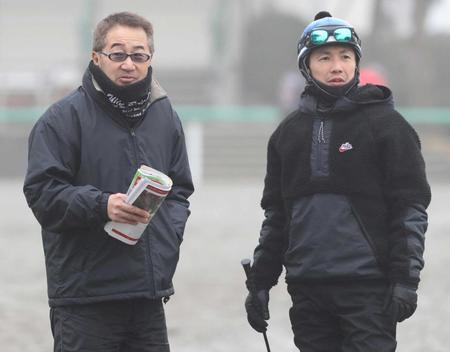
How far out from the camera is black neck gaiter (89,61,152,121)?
180 inches

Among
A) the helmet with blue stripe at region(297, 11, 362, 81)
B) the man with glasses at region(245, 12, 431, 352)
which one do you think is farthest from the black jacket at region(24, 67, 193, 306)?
the helmet with blue stripe at region(297, 11, 362, 81)

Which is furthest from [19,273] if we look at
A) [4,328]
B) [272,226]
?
[272,226]

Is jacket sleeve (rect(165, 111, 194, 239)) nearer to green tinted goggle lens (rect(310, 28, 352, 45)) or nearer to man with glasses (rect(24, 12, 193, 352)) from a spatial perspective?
man with glasses (rect(24, 12, 193, 352))

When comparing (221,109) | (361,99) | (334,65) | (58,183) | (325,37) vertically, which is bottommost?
(221,109)

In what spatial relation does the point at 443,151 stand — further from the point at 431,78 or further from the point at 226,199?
the point at 226,199

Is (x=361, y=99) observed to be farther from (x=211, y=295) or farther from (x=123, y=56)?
(x=211, y=295)

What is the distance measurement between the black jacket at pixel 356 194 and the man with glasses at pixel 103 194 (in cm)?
49

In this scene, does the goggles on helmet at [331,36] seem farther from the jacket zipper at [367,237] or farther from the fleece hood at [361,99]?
the jacket zipper at [367,237]

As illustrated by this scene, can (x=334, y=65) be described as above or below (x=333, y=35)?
below

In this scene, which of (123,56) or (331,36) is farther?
(331,36)

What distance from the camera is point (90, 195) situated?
4.43 m

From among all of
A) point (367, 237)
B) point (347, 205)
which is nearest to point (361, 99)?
point (347, 205)

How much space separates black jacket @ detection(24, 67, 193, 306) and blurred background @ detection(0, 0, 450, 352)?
9.35 feet

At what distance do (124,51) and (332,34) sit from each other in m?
0.78
